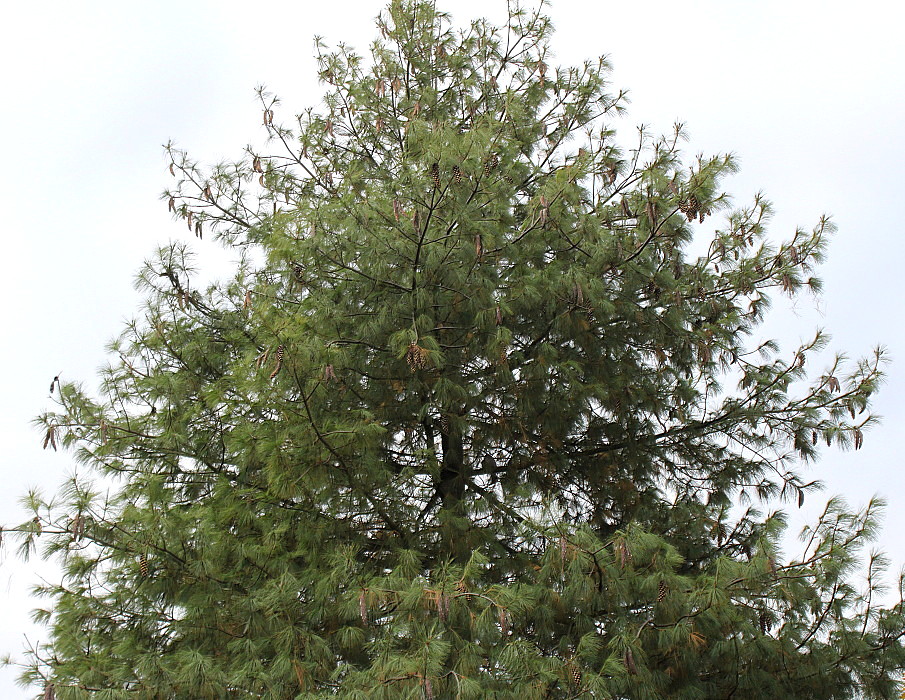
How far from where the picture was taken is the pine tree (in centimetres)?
466

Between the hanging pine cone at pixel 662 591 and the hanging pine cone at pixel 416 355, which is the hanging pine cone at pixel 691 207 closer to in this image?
the hanging pine cone at pixel 416 355

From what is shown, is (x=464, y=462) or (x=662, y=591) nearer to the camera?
(x=662, y=591)

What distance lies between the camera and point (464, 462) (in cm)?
635

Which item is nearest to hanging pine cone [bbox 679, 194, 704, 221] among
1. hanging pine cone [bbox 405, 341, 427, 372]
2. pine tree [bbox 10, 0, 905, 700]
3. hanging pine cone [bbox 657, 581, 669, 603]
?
pine tree [bbox 10, 0, 905, 700]

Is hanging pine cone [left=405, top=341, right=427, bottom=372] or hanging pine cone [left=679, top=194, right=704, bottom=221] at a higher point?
hanging pine cone [left=679, top=194, right=704, bottom=221]

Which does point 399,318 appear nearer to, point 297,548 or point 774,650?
point 297,548

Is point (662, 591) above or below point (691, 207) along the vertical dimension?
below

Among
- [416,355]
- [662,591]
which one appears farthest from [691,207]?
[662,591]

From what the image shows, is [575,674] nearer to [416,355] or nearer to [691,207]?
[416,355]

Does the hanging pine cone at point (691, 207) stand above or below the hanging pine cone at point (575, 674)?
above

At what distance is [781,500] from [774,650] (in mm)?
1787

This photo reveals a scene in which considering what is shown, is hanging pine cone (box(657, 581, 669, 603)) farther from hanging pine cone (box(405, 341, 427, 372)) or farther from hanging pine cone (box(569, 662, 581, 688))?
hanging pine cone (box(405, 341, 427, 372))

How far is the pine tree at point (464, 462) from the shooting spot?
466cm

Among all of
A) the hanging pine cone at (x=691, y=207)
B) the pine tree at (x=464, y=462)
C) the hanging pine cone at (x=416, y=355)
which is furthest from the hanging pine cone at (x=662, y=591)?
the hanging pine cone at (x=691, y=207)
